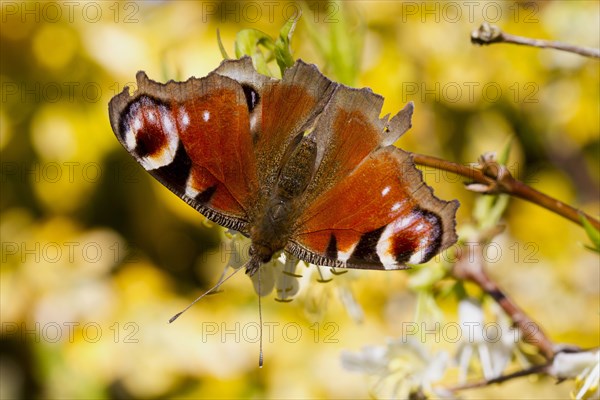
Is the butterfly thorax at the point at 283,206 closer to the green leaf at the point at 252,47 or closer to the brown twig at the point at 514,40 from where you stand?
the green leaf at the point at 252,47

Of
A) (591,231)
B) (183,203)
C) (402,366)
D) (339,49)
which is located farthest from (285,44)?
(183,203)

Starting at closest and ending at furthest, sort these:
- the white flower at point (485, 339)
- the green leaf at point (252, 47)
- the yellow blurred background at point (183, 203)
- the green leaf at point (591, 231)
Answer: the green leaf at point (591, 231) → the green leaf at point (252, 47) → the white flower at point (485, 339) → the yellow blurred background at point (183, 203)

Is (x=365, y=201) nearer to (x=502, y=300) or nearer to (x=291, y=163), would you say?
(x=291, y=163)

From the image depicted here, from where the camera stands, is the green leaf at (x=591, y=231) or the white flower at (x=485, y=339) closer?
the green leaf at (x=591, y=231)

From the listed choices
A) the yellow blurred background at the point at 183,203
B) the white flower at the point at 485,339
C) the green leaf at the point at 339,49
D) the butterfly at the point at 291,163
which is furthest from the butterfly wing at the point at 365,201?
the yellow blurred background at the point at 183,203

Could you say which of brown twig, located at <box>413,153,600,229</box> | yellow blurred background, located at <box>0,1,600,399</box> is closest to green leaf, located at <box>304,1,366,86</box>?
brown twig, located at <box>413,153,600,229</box>

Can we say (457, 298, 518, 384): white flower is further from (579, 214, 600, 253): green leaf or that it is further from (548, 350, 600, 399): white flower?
(579, 214, 600, 253): green leaf

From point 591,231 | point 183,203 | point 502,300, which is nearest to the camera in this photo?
point 591,231

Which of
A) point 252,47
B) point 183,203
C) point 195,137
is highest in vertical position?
point 252,47
